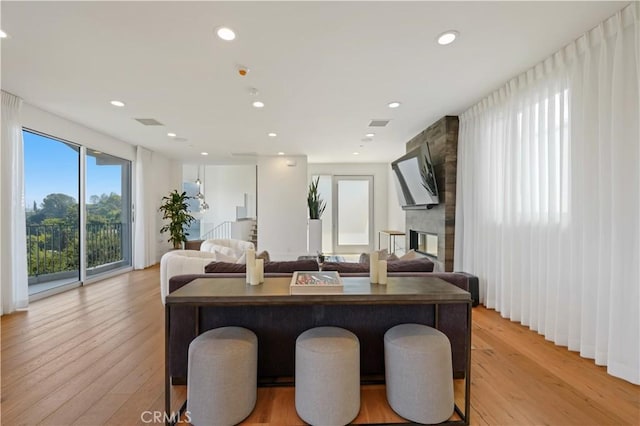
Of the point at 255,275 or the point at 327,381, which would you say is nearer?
the point at 327,381

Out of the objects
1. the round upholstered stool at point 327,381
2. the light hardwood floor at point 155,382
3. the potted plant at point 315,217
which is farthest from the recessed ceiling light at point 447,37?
the potted plant at point 315,217

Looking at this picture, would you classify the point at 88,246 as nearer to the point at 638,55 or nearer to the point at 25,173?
the point at 25,173

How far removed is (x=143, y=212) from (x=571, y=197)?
7.11 metres

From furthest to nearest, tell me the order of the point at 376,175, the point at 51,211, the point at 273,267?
1. the point at 376,175
2. the point at 51,211
3. the point at 273,267

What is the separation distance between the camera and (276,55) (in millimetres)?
2514

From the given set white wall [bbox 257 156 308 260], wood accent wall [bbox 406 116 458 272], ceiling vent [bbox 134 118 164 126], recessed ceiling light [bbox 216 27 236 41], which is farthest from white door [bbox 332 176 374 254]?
recessed ceiling light [bbox 216 27 236 41]

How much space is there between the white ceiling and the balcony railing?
1792mm

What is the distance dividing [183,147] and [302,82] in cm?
421

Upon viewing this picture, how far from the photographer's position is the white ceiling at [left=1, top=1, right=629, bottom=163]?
1.98m

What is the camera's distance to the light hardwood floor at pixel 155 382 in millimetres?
1731

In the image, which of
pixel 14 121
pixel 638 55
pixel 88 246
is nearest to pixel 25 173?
pixel 14 121

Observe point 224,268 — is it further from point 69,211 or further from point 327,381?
point 69,211

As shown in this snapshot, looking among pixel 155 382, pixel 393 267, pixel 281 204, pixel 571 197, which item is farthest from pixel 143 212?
pixel 571 197

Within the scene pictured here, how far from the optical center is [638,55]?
1979mm
